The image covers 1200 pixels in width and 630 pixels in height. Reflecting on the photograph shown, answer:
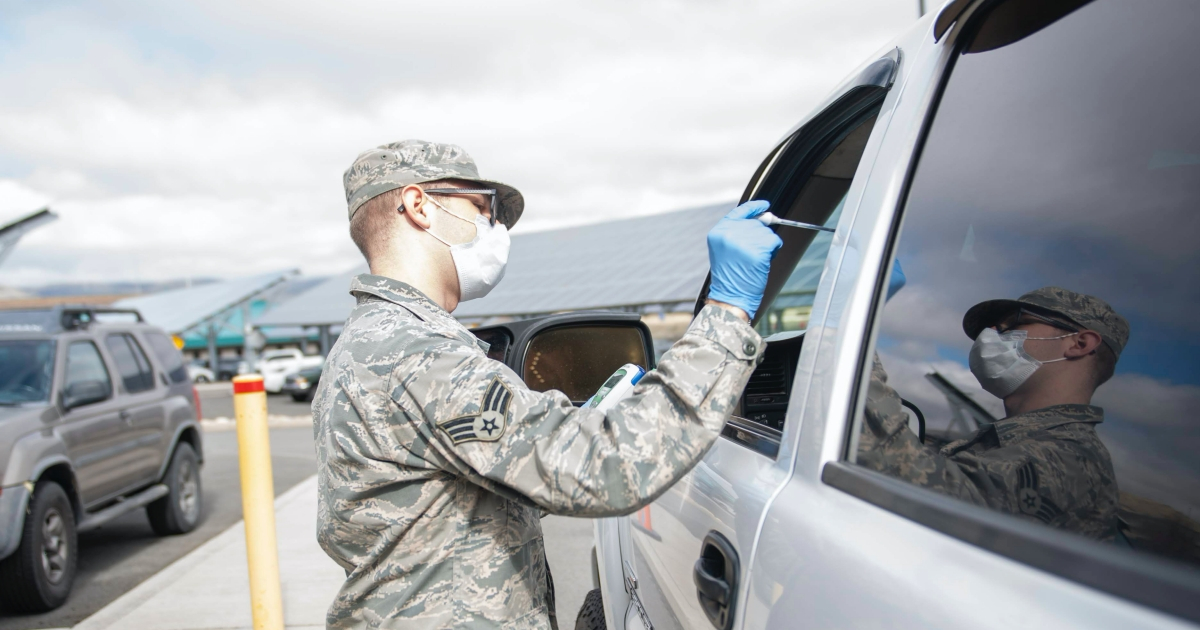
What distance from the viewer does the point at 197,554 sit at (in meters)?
5.75

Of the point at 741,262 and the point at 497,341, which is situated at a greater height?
the point at 741,262

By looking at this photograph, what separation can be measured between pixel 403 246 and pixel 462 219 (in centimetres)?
16

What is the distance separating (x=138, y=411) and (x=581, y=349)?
540 cm

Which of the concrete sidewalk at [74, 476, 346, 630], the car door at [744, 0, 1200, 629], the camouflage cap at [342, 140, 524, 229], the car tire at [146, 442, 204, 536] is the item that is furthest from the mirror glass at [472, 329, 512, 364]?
the car tire at [146, 442, 204, 536]

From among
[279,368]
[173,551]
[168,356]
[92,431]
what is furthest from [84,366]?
[279,368]

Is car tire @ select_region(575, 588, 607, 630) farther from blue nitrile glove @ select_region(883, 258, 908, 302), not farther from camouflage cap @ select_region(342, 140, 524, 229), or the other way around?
blue nitrile glove @ select_region(883, 258, 908, 302)

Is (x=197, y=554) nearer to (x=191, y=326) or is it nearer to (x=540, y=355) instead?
(x=540, y=355)

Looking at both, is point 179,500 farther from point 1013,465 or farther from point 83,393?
point 1013,465

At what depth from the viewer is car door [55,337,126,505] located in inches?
210

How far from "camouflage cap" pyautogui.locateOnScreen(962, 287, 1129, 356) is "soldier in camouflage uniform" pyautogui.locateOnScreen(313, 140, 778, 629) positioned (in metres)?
0.35

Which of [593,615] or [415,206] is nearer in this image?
[415,206]

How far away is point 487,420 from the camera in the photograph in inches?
51.6

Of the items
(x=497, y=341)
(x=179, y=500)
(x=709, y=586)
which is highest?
(x=497, y=341)

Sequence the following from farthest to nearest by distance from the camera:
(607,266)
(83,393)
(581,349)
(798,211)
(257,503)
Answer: (607,266)
(83,393)
(257,503)
(581,349)
(798,211)
